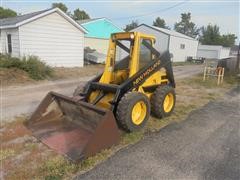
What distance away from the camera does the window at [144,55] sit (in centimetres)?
486

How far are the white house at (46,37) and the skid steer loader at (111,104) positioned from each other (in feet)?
29.8

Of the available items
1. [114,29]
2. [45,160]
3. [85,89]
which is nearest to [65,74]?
[85,89]

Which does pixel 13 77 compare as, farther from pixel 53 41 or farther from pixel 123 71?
pixel 123 71

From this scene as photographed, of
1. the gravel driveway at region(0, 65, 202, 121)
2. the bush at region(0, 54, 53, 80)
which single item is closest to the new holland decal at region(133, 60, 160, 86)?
the gravel driveway at region(0, 65, 202, 121)

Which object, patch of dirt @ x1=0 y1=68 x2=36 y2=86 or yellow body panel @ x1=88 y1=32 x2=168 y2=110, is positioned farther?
patch of dirt @ x1=0 y1=68 x2=36 y2=86

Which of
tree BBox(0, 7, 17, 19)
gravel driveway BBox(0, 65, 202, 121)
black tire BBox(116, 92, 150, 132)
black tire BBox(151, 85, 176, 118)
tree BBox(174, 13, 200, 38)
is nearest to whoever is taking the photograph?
black tire BBox(116, 92, 150, 132)

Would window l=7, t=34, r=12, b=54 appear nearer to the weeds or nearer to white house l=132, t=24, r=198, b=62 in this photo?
the weeds

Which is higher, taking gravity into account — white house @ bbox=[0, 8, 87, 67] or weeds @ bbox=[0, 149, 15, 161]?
white house @ bbox=[0, 8, 87, 67]

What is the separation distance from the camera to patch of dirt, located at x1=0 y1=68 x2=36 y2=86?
30.7 ft

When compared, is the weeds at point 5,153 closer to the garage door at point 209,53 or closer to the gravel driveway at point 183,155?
the gravel driveway at point 183,155

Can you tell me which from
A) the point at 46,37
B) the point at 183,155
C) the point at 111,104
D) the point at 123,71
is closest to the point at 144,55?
the point at 123,71

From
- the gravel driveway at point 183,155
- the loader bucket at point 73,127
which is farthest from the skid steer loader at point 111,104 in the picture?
the gravel driveway at point 183,155

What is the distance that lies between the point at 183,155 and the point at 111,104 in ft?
5.27

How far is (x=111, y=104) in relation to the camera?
4328 millimetres
